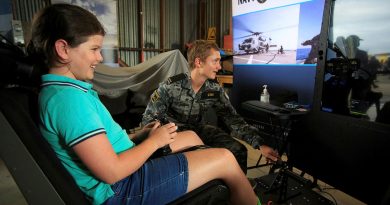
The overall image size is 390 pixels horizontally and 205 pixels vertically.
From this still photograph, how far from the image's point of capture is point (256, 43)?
278 cm

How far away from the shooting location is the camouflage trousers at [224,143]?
157cm

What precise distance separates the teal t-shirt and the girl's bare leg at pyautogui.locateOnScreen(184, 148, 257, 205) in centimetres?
30

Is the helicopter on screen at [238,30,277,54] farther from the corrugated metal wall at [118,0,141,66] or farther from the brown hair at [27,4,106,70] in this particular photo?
the corrugated metal wall at [118,0,141,66]

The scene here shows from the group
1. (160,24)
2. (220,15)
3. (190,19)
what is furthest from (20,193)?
(190,19)

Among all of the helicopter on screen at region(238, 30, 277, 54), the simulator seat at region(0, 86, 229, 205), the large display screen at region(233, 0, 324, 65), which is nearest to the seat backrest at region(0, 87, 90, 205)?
the simulator seat at region(0, 86, 229, 205)

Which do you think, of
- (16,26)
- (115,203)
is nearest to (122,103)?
(16,26)

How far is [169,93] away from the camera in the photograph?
6.16ft

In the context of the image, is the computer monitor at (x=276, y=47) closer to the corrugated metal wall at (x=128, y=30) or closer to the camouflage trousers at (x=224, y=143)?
the camouflage trousers at (x=224, y=143)

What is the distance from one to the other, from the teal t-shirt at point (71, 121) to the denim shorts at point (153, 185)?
5 centimetres

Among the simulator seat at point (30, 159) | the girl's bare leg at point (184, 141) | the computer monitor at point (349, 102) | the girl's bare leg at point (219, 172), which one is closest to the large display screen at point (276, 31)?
the computer monitor at point (349, 102)

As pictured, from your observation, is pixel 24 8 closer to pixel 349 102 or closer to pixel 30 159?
pixel 30 159

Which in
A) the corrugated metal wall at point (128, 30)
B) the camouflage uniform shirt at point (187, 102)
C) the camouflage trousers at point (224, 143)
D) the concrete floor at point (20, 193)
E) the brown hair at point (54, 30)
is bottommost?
the concrete floor at point (20, 193)

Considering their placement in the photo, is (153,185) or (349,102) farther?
(349,102)

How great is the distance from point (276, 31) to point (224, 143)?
1554mm
